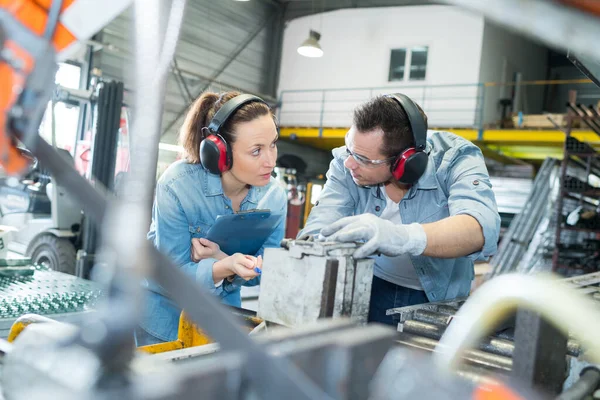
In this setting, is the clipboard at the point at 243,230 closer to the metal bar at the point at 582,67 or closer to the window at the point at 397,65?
the metal bar at the point at 582,67

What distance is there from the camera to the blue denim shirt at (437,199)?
1.69m

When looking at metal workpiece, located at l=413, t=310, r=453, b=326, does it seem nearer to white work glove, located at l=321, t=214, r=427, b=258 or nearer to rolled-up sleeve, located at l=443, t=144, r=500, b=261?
white work glove, located at l=321, t=214, r=427, b=258

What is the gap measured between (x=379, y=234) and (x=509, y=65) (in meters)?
12.5

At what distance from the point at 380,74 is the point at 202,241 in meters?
11.1

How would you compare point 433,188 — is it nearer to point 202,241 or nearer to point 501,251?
point 202,241

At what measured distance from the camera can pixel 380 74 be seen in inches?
482

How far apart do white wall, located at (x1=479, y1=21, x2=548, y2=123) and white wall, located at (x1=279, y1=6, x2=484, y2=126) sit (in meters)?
0.54

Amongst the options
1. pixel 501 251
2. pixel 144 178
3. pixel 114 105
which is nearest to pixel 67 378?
pixel 144 178

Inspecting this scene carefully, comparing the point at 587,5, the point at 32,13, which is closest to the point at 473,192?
the point at 587,5

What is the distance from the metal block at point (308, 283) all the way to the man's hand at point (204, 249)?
2.44 feet

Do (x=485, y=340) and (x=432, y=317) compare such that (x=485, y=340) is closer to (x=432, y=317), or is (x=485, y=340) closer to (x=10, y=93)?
(x=432, y=317)

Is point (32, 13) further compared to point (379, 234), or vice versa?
point (379, 234)

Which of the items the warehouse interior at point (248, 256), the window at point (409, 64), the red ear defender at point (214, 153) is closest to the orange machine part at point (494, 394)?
the warehouse interior at point (248, 256)

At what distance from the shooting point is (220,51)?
12.7m
